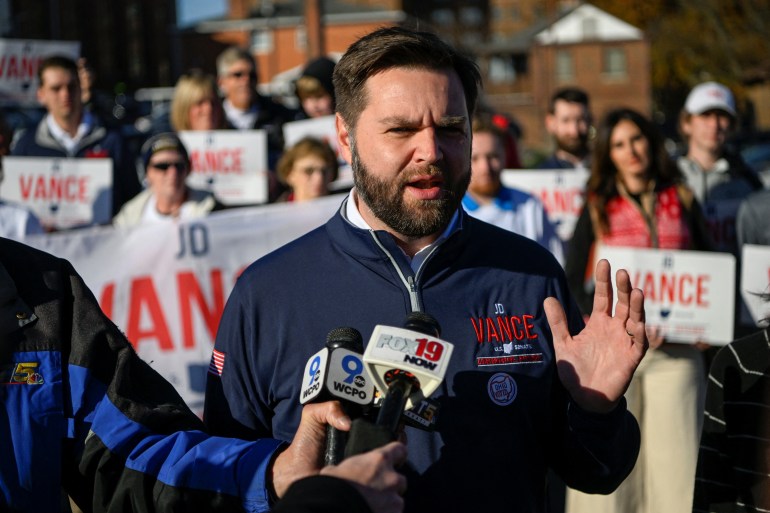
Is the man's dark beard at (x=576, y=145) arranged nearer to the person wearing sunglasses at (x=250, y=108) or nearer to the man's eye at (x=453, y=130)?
the person wearing sunglasses at (x=250, y=108)

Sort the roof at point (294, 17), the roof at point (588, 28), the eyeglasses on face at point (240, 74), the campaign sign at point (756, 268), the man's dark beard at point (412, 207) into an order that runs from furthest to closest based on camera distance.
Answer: the roof at point (294, 17) < the roof at point (588, 28) < the eyeglasses on face at point (240, 74) < the campaign sign at point (756, 268) < the man's dark beard at point (412, 207)

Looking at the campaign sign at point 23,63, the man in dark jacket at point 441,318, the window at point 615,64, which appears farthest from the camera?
the window at point 615,64

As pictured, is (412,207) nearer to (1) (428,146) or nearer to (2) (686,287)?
(1) (428,146)

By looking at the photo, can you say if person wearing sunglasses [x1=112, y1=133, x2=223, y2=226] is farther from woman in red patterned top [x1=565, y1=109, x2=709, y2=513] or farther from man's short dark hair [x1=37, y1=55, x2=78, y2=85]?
woman in red patterned top [x1=565, y1=109, x2=709, y2=513]

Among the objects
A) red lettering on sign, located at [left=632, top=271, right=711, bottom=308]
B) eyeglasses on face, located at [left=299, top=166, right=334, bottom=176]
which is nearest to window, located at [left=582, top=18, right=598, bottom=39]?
eyeglasses on face, located at [left=299, top=166, right=334, bottom=176]

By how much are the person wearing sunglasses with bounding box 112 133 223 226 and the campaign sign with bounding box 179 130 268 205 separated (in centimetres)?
116

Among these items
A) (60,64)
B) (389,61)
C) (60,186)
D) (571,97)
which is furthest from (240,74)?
(389,61)

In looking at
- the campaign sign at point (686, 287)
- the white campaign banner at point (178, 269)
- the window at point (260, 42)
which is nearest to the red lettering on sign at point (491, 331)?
the campaign sign at point (686, 287)

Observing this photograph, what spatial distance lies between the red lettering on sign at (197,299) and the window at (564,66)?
2951 inches

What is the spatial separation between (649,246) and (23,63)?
6.27 meters

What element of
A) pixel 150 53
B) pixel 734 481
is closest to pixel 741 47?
pixel 734 481

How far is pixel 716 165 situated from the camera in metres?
8.15

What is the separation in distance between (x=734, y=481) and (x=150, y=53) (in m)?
70.9

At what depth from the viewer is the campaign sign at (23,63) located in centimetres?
1017
